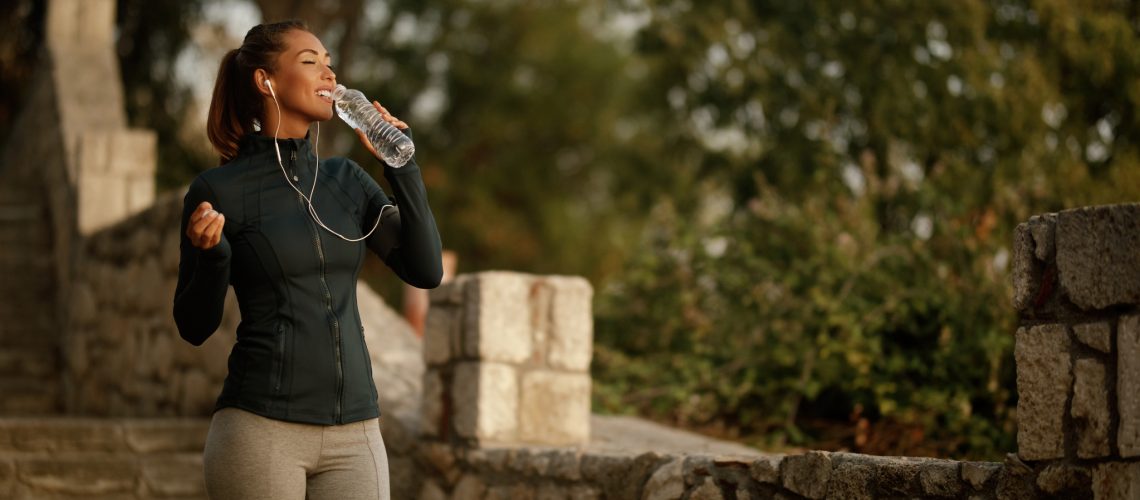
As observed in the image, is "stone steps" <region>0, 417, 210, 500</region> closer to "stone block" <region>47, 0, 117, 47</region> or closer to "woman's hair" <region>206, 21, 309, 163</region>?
"woman's hair" <region>206, 21, 309, 163</region>

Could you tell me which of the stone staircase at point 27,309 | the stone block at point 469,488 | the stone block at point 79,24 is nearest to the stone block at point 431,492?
the stone block at point 469,488

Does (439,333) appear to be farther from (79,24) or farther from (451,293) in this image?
(79,24)

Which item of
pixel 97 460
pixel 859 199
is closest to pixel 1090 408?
pixel 97 460

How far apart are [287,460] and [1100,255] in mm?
1664

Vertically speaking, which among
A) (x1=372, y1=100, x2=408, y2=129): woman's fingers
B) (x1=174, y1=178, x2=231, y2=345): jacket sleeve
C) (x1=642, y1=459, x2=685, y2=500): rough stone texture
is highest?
(x1=372, y1=100, x2=408, y2=129): woman's fingers

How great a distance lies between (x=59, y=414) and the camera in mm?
8758

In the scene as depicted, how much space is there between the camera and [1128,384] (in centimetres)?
274

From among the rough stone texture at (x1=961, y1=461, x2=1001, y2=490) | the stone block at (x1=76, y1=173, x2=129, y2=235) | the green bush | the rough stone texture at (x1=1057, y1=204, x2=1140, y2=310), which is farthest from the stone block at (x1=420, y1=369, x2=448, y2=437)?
the stone block at (x1=76, y1=173, x2=129, y2=235)

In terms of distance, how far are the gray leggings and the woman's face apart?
0.62m

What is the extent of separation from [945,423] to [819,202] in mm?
2142

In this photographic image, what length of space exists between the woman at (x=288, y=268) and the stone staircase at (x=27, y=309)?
6.28 metres

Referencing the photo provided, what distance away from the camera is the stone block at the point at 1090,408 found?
2.80 metres

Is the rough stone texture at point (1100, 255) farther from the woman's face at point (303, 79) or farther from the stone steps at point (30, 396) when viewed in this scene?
the stone steps at point (30, 396)

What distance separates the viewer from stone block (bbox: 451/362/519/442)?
5273 millimetres
